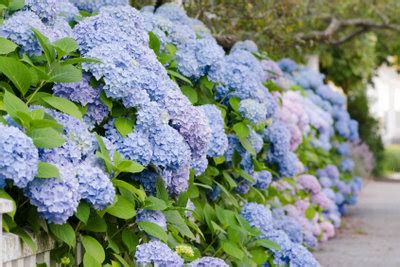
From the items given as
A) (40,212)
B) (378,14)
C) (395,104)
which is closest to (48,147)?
(40,212)

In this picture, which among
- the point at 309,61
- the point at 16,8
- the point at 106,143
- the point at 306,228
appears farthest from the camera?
the point at 309,61

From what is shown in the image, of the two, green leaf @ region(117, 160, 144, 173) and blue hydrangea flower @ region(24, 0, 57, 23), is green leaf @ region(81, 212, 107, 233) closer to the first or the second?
green leaf @ region(117, 160, 144, 173)

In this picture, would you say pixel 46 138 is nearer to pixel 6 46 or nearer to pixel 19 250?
pixel 19 250

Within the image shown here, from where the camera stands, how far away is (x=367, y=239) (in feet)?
32.1

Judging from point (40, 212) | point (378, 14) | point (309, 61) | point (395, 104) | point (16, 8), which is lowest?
point (395, 104)

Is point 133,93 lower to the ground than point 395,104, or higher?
higher

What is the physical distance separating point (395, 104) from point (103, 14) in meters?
43.2

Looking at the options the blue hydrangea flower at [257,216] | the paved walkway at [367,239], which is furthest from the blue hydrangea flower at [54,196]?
the paved walkway at [367,239]

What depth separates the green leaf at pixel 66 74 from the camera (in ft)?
12.5

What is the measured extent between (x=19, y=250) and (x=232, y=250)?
187cm

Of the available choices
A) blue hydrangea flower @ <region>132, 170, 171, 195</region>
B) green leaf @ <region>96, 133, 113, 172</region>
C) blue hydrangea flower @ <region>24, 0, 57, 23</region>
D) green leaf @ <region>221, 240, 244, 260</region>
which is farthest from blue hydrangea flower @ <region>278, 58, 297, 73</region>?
green leaf @ <region>96, 133, 113, 172</region>

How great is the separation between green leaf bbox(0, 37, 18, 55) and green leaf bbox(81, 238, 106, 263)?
2.55ft

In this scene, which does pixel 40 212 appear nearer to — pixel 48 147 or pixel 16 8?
pixel 48 147

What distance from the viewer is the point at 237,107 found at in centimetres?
580
